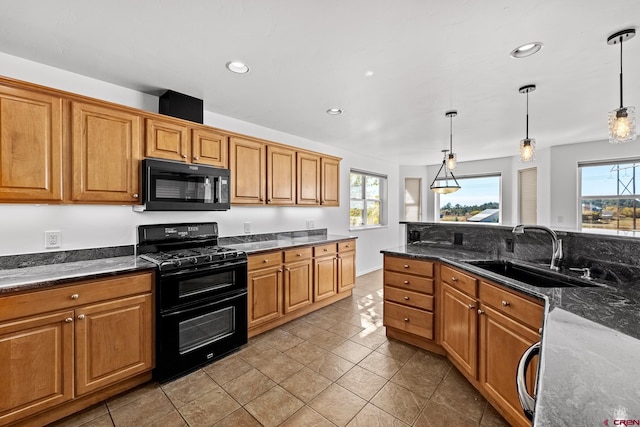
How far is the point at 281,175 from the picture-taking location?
3.59 metres

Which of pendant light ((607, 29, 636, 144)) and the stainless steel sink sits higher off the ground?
pendant light ((607, 29, 636, 144))

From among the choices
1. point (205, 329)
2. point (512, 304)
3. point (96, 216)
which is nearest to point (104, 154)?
point (96, 216)

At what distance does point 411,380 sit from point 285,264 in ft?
5.49

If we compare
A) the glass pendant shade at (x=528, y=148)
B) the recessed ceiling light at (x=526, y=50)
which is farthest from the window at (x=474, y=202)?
the recessed ceiling light at (x=526, y=50)

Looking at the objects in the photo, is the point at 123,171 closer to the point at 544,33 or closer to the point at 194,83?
the point at 194,83

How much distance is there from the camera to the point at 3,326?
1604mm

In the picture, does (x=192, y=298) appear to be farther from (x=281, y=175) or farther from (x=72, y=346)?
(x=281, y=175)

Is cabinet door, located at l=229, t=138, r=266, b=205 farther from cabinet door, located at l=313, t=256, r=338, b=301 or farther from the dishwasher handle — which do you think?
the dishwasher handle

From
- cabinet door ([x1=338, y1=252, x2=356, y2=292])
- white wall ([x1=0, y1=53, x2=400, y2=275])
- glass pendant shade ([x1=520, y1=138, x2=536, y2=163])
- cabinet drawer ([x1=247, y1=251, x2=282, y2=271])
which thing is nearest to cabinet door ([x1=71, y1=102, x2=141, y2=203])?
white wall ([x1=0, y1=53, x2=400, y2=275])

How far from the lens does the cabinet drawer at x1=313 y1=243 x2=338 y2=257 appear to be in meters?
3.63

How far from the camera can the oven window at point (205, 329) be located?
2.31 m

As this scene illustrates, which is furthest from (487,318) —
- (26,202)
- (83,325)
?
(26,202)

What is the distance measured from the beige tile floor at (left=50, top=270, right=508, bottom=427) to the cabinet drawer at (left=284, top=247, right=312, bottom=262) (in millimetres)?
877

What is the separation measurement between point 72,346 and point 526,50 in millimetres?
3625
